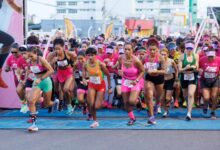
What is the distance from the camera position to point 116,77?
11.7 m

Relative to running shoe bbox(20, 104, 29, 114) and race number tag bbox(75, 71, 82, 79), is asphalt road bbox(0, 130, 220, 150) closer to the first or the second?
running shoe bbox(20, 104, 29, 114)

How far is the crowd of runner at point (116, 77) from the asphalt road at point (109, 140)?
1.95ft

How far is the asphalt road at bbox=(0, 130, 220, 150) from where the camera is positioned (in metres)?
7.56

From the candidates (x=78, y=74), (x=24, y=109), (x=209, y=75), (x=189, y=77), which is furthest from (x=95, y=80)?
(x=209, y=75)

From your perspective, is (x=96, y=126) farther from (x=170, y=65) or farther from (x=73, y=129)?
(x=170, y=65)

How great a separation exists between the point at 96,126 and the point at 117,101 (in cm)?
301

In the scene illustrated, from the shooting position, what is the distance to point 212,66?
34.0 feet

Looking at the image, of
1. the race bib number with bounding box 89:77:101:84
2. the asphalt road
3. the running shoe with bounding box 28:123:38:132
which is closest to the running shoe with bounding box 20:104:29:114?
the asphalt road

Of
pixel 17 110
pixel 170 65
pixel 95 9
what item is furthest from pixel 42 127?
pixel 95 9

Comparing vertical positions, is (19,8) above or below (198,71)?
above

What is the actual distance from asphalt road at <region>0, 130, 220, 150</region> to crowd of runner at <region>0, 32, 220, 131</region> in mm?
594

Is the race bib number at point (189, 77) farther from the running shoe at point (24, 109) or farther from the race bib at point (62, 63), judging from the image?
the running shoe at point (24, 109)

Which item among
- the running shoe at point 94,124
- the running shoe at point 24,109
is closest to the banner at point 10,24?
the running shoe at point 24,109

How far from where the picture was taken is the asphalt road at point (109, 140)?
7.56 meters
